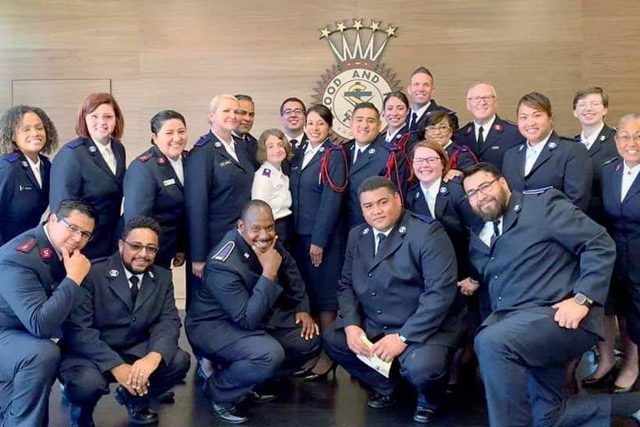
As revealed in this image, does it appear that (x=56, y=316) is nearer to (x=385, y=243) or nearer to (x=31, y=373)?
(x=31, y=373)

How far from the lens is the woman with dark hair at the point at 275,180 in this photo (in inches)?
168

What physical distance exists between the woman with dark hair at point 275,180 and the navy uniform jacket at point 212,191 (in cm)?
8

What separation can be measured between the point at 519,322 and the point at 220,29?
14.7 feet

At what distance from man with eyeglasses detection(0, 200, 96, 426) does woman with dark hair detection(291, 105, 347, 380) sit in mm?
1481

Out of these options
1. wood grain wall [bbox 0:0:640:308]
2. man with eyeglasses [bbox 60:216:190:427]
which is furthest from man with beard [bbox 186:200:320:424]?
wood grain wall [bbox 0:0:640:308]

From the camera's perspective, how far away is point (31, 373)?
3150 mm

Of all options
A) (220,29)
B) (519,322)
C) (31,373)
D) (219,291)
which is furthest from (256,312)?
(220,29)

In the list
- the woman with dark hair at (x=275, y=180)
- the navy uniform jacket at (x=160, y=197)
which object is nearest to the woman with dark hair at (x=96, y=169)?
the navy uniform jacket at (x=160, y=197)

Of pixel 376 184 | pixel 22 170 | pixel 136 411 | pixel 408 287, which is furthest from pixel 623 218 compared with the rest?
pixel 22 170

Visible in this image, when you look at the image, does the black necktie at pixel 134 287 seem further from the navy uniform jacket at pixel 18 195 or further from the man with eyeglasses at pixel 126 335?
the navy uniform jacket at pixel 18 195

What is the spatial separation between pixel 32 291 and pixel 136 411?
0.89 meters

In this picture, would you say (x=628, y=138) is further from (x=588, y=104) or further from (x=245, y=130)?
(x=245, y=130)

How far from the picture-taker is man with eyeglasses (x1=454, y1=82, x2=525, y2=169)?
438 cm

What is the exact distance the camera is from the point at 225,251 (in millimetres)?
3758
